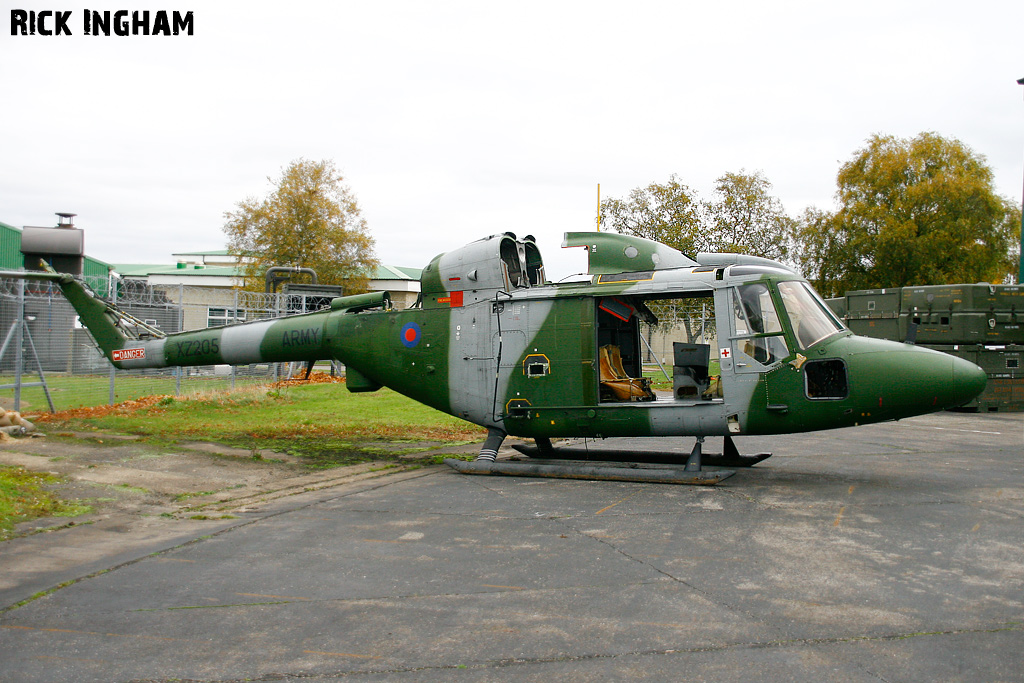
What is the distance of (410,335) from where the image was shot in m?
11.0

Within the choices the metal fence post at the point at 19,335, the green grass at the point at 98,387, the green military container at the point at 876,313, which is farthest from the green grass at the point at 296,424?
the green military container at the point at 876,313

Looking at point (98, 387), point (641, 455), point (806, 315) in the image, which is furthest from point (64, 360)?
point (806, 315)

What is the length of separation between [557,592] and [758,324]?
4860 mm

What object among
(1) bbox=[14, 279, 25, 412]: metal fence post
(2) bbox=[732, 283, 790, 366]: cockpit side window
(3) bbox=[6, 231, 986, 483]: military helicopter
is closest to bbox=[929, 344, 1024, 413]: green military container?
(3) bbox=[6, 231, 986, 483]: military helicopter

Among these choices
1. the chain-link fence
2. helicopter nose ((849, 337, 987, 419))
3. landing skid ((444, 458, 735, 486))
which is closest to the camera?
helicopter nose ((849, 337, 987, 419))

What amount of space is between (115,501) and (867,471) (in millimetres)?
9169

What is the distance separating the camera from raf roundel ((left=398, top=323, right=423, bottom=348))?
10922 millimetres

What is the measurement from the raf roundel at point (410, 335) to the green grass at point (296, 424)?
1815 mm

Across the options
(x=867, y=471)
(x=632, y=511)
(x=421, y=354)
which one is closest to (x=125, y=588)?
(x=632, y=511)

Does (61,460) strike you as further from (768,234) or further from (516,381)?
(768,234)

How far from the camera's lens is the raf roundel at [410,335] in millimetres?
10922

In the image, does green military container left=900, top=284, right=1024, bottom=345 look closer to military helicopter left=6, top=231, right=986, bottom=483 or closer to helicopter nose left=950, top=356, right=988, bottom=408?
military helicopter left=6, top=231, right=986, bottom=483

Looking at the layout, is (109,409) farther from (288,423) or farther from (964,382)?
(964,382)

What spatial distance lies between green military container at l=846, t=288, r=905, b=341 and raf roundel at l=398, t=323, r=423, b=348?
15.6m
